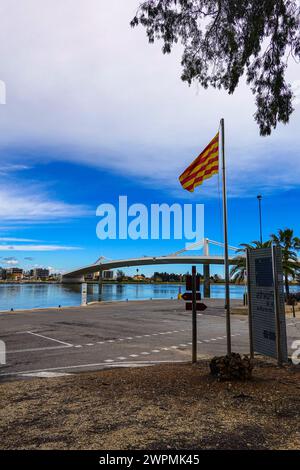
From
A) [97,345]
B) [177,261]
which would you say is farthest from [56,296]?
[97,345]

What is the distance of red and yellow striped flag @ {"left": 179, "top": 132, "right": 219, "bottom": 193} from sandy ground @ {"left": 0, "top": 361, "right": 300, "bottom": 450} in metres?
5.26

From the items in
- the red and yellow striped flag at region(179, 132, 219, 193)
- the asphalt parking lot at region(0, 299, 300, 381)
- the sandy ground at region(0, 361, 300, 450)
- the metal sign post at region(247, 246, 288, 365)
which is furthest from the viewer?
the red and yellow striped flag at region(179, 132, 219, 193)

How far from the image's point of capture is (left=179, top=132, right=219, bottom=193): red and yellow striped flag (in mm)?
9641

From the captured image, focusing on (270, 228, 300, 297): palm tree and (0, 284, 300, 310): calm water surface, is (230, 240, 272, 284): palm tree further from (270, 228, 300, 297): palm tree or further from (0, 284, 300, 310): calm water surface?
(0, 284, 300, 310): calm water surface

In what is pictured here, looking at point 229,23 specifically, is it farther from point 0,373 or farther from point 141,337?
point 141,337

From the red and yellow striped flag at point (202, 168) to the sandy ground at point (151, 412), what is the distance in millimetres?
5263

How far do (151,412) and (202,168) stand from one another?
690cm

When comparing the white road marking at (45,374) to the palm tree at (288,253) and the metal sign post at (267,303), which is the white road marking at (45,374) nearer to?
the metal sign post at (267,303)

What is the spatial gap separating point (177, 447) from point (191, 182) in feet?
25.3

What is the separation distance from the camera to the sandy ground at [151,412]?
4184mm

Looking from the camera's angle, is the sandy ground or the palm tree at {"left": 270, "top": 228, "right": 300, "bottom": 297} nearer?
the sandy ground

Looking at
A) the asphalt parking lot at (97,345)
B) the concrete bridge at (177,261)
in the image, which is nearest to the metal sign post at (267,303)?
the asphalt parking lot at (97,345)

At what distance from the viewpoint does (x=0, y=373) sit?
8539 millimetres

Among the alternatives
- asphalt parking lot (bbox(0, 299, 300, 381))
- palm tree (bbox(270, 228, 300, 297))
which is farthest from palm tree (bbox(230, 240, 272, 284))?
asphalt parking lot (bbox(0, 299, 300, 381))
